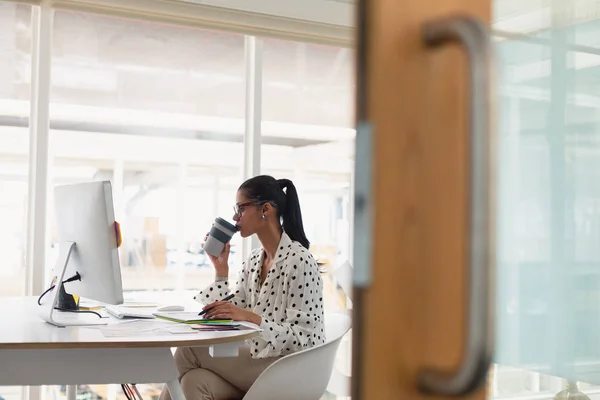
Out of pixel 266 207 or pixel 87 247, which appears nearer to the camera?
pixel 87 247

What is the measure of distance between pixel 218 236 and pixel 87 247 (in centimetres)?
59

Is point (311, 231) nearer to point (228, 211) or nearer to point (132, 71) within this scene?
point (228, 211)

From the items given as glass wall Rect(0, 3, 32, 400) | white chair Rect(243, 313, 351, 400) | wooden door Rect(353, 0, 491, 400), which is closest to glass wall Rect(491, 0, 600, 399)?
wooden door Rect(353, 0, 491, 400)

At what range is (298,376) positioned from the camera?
6.84 feet

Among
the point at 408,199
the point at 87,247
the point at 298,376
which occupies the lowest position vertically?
the point at 298,376

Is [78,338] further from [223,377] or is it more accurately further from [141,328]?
[223,377]

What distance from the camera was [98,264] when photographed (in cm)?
200

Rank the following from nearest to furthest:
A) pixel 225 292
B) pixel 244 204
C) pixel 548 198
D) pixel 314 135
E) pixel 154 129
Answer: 1. pixel 548 198
2. pixel 244 204
3. pixel 225 292
4. pixel 154 129
5. pixel 314 135

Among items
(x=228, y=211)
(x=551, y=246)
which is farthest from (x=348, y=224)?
(x=551, y=246)

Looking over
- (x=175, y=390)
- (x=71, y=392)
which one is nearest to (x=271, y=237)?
(x=175, y=390)

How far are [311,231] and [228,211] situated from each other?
20.8 inches

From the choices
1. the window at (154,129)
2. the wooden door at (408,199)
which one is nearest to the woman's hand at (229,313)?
the wooden door at (408,199)

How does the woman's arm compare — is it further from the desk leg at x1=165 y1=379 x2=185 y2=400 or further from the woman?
the desk leg at x1=165 y1=379 x2=185 y2=400

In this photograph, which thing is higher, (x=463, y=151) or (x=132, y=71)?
(x=132, y=71)
